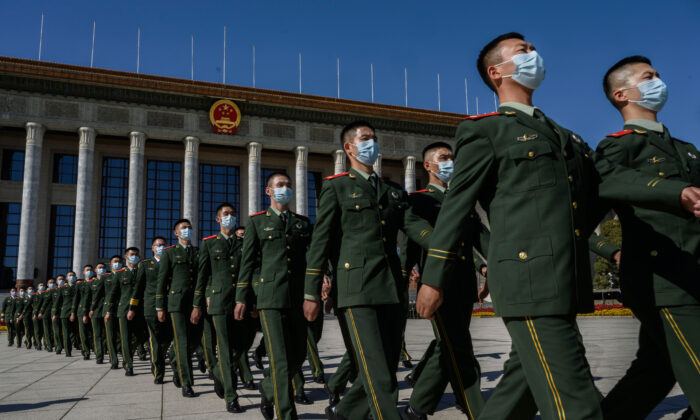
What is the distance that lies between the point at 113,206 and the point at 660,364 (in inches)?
1410

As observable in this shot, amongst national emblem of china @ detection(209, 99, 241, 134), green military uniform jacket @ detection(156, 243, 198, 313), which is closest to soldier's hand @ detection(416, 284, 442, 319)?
green military uniform jacket @ detection(156, 243, 198, 313)

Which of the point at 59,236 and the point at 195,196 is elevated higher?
the point at 195,196

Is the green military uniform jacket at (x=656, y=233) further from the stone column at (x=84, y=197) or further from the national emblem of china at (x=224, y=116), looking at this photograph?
the national emblem of china at (x=224, y=116)

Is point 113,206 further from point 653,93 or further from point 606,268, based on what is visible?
point 653,93

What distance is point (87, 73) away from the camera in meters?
30.5

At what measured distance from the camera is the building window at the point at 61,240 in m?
32.5

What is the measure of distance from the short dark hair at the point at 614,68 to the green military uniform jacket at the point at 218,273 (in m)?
4.38

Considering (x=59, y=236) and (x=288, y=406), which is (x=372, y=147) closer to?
(x=288, y=406)

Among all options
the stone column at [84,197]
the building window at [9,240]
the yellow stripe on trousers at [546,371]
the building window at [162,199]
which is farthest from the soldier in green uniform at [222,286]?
the building window at [9,240]

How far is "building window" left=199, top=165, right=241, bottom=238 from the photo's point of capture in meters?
36.0

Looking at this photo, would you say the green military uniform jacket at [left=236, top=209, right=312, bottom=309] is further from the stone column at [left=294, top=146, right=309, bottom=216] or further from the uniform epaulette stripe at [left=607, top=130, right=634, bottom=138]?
the stone column at [left=294, top=146, right=309, bottom=216]

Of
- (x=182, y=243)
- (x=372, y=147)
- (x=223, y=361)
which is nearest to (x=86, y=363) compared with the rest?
(x=182, y=243)

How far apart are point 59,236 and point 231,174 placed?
443 inches

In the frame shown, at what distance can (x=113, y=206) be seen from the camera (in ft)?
113
